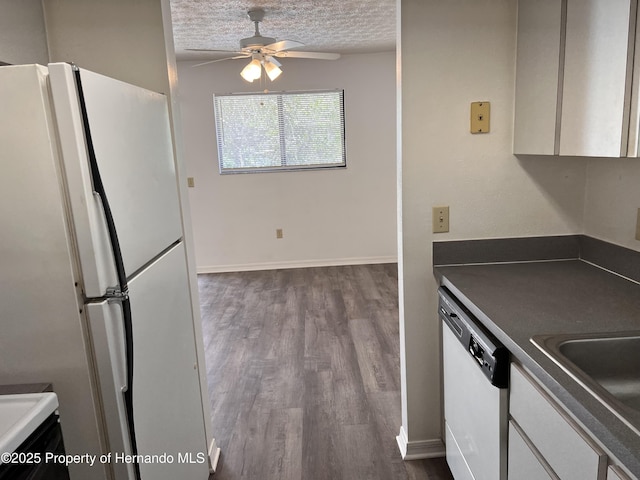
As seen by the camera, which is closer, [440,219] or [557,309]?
[557,309]

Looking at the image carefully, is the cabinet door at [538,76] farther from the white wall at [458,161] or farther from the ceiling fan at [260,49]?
the ceiling fan at [260,49]

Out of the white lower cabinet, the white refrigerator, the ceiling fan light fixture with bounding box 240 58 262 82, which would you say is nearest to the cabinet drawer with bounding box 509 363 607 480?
the white lower cabinet

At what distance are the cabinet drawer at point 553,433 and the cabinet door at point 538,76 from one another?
86cm

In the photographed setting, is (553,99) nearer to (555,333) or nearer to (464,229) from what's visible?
(464,229)

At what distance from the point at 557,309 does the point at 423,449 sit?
1067 mm

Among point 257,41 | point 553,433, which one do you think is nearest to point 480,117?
point 553,433

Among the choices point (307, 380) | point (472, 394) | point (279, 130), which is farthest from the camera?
point (279, 130)

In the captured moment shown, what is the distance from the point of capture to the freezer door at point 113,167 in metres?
1.04

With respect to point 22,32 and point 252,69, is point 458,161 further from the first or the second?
point 252,69

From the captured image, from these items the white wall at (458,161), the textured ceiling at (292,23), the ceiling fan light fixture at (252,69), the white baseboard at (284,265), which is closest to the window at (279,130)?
the textured ceiling at (292,23)

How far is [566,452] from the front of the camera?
1.02 metres

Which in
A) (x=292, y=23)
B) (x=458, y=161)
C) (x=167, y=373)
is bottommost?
(x=167, y=373)

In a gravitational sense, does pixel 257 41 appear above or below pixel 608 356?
above

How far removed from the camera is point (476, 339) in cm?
146
